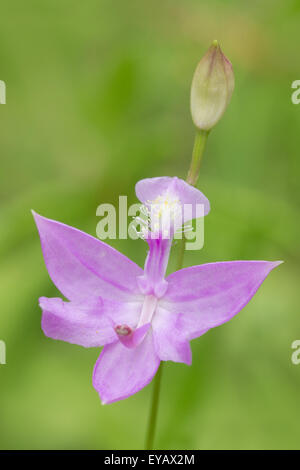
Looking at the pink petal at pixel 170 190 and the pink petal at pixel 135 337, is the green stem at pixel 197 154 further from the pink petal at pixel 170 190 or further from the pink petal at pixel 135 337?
the pink petal at pixel 135 337

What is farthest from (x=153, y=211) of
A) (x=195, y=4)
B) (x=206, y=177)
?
(x=195, y=4)

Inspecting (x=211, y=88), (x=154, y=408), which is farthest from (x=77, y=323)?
(x=211, y=88)

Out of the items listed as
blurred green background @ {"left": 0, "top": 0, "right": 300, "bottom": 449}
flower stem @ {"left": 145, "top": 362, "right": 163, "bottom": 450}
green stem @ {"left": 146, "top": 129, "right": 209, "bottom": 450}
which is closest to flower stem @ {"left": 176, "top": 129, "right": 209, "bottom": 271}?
green stem @ {"left": 146, "top": 129, "right": 209, "bottom": 450}

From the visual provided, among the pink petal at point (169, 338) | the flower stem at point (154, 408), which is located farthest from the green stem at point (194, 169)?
the pink petal at point (169, 338)

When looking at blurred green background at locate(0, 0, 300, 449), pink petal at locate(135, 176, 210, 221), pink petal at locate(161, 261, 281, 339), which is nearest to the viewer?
pink petal at locate(161, 261, 281, 339)

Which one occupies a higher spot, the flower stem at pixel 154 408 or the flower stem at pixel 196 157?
the flower stem at pixel 196 157

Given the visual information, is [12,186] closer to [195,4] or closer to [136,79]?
[136,79]

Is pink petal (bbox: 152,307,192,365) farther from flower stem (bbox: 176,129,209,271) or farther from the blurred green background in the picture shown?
the blurred green background
